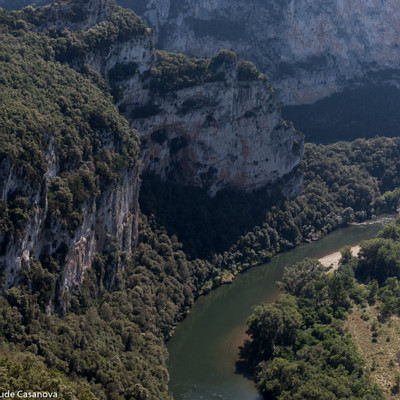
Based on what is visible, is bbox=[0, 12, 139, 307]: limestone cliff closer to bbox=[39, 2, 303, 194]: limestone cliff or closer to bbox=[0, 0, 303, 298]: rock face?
bbox=[0, 0, 303, 298]: rock face

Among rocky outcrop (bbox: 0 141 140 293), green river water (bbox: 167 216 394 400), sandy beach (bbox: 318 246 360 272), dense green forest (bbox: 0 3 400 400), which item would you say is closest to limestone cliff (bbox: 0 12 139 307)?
rocky outcrop (bbox: 0 141 140 293)

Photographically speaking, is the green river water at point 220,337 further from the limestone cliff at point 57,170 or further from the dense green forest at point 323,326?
the limestone cliff at point 57,170

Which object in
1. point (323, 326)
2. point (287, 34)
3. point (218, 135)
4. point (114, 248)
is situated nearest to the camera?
point (323, 326)

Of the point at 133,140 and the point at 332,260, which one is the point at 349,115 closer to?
the point at 332,260

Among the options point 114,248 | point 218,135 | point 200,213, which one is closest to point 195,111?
point 218,135

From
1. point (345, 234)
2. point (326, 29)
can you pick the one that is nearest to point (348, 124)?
point (326, 29)

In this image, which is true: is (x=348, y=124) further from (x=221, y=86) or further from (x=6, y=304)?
(x=6, y=304)

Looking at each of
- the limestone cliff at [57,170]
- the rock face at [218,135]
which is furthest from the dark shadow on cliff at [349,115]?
the limestone cliff at [57,170]
